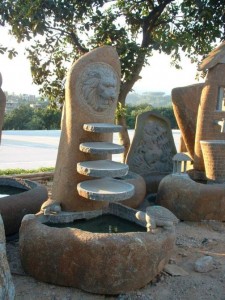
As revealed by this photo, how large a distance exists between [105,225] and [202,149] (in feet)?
8.12

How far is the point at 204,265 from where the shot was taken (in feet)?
12.8

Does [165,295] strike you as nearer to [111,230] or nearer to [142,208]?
[111,230]

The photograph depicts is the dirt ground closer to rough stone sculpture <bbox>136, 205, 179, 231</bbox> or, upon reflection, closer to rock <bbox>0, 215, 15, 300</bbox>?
rough stone sculpture <bbox>136, 205, 179, 231</bbox>

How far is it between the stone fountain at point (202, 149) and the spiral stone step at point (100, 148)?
1.80 m

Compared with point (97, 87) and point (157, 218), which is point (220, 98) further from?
point (157, 218)

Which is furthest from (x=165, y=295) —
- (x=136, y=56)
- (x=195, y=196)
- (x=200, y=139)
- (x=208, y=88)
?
(x=136, y=56)

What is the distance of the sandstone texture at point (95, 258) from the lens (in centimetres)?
330

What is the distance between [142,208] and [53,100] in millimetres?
3842

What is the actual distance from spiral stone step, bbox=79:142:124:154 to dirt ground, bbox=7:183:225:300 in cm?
131

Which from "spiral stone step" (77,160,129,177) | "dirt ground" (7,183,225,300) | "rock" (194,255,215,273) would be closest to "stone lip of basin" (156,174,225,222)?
"dirt ground" (7,183,225,300)

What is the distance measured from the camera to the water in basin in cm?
395

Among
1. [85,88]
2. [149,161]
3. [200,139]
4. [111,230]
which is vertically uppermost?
[85,88]

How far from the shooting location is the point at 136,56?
6957mm

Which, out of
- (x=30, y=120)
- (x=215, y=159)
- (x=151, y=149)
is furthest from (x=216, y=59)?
(x=30, y=120)
